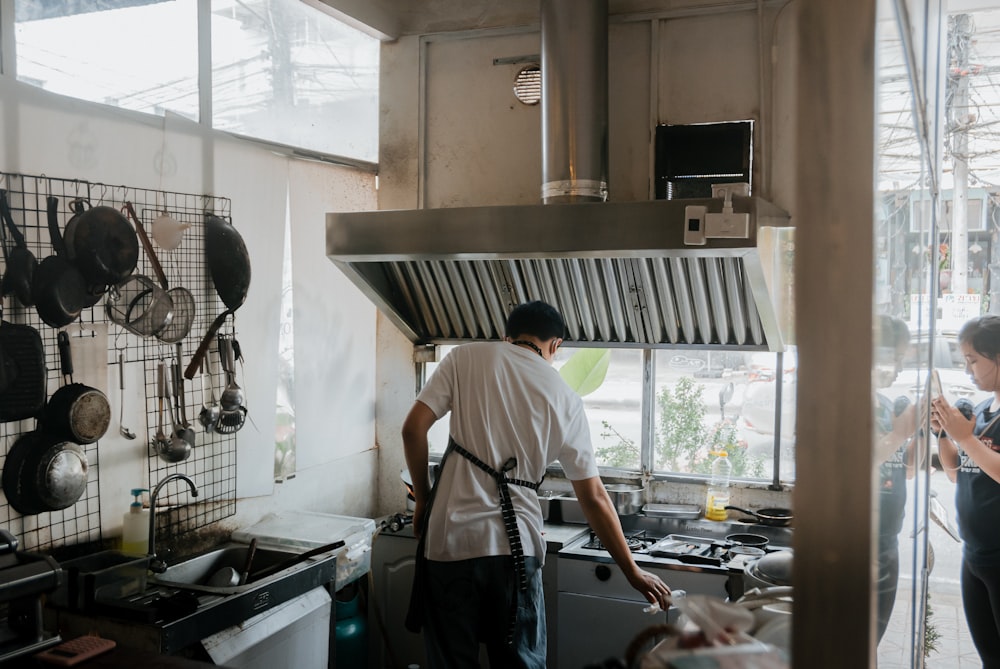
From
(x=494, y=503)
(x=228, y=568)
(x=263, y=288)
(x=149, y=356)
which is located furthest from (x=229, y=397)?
(x=494, y=503)

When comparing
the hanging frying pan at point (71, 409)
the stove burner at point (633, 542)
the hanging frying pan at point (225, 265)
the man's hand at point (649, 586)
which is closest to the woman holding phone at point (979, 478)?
the stove burner at point (633, 542)

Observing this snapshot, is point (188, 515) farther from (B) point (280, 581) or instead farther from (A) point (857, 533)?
(A) point (857, 533)

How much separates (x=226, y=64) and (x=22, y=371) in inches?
52.2

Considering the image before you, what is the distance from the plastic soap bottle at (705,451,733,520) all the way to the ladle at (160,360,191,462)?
191 cm

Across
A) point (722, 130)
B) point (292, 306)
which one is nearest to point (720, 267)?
point (722, 130)

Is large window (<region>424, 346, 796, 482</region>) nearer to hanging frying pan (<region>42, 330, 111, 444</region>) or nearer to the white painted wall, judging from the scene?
the white painted wall

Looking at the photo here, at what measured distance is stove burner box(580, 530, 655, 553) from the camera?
2.85 metres

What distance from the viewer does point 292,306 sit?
3162 millimetres

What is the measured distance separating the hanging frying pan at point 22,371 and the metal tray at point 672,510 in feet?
7.05

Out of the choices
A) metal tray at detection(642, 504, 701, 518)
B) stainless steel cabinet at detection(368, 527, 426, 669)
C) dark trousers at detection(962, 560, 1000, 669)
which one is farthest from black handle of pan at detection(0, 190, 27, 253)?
dark trousers at detection(962, 560, 1000, 669)

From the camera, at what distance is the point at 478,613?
2334 millimetres

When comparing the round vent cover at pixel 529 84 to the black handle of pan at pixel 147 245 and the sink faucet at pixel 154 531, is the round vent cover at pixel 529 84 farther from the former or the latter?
the sink faucet at pixel 154 531

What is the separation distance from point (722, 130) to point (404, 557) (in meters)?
2.05

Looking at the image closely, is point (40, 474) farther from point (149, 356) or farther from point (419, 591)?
point (419, 591)
